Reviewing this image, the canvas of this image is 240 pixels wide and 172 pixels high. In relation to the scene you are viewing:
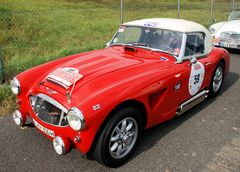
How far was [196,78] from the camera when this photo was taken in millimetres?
4078

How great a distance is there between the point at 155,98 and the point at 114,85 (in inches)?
24.6

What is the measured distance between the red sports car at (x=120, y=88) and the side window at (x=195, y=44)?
2 cm

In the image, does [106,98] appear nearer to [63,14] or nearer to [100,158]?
[100,158]

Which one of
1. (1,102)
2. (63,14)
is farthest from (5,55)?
(63,14)

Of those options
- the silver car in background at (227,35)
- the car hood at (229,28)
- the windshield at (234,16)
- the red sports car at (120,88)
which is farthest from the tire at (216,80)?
the windshield at (234,16)

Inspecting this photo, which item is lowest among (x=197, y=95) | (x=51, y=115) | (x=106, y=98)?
(x=197, y=95)

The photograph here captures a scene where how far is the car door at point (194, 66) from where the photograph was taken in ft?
12.7

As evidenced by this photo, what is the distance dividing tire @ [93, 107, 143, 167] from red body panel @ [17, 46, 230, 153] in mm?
134

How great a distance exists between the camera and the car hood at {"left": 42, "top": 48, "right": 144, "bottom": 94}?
3.12 m

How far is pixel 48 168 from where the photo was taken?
3.01 m

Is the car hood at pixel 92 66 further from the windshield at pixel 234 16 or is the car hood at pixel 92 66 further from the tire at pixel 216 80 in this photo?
the windshield at pixel 234 16

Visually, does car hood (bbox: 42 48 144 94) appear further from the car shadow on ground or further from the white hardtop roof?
the car shadow on ground

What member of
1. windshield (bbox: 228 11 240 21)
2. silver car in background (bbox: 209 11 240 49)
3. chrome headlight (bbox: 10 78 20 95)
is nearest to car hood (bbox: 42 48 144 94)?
chrome headlight (bbox: 10 78 20 95)

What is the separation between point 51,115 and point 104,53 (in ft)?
5.05
